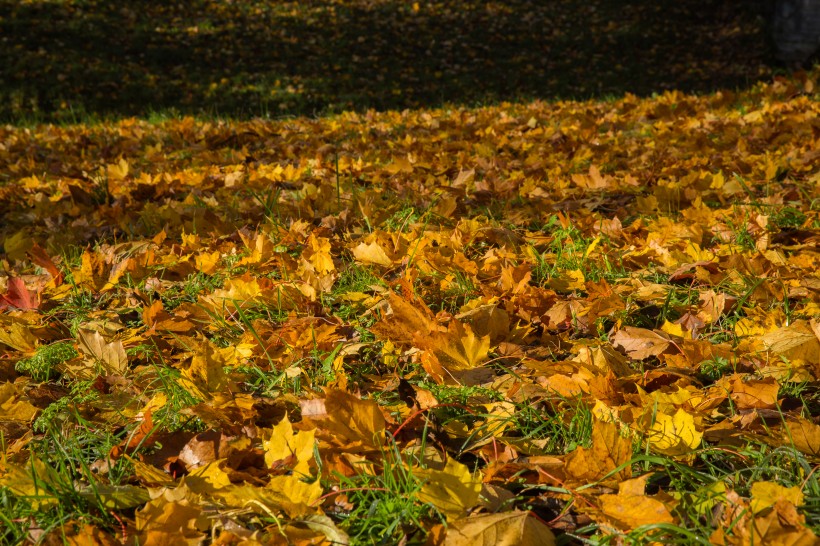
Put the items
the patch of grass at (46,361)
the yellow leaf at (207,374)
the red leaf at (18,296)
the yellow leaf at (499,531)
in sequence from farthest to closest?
1. the red leaf at (18,296)
2. the patch of grass at (46,361)
3. the yellow leaf at (207,374)
4. the yellow leaf at (499,531)

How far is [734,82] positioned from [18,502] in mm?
10445

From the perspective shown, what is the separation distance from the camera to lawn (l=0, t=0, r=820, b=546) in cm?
100

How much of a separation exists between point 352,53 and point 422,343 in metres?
10.0

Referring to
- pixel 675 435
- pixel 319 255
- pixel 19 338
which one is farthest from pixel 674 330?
pixel 19 338

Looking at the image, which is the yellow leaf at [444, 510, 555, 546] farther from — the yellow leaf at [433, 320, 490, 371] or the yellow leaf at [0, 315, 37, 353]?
the yellow leaf at [0, 315, 37, 353]

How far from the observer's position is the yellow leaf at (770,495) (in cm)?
93

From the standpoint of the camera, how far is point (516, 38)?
38.0 feet

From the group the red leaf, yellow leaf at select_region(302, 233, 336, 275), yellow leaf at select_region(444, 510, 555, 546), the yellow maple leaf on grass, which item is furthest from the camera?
yellow leaf at select_region(302, 233, 336, 275)

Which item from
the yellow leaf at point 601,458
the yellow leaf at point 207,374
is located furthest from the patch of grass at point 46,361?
the yellow leaf at point 601,458

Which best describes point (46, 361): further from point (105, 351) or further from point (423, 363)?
point (423, 363)

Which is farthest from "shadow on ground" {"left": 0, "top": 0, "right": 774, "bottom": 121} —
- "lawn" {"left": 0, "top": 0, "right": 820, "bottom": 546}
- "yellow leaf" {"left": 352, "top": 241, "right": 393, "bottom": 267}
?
"yellow leaf" {"left": 352, "top": 241, "right": 393, "bottom": 267}

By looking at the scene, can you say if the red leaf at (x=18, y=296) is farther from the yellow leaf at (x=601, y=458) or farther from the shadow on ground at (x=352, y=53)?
the shadow on ground at (x=352, y=53)

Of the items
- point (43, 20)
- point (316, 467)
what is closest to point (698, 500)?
point (316, 467)

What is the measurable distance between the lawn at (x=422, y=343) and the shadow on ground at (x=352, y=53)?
4.83m
